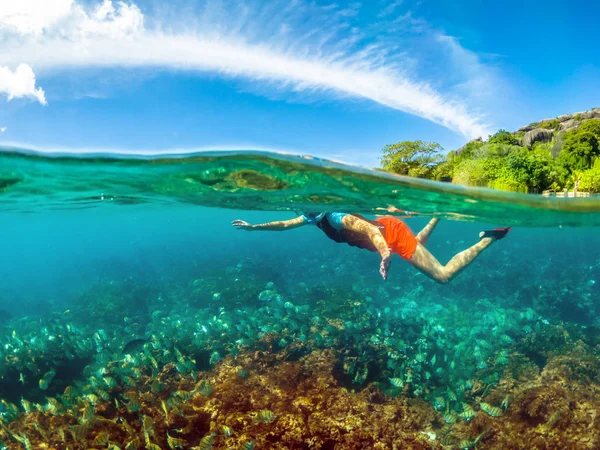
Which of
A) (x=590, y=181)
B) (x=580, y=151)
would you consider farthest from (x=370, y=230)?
(x=580, y=151)

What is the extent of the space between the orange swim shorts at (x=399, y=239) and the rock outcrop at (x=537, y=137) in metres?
21.8

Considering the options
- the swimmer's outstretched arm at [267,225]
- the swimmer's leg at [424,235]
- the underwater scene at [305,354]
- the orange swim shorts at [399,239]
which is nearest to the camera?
the underwater scene at [305,354]

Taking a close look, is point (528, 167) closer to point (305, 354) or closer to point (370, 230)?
point (370, 230)

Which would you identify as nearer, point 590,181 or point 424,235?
point 424,235

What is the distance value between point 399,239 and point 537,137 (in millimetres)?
23603

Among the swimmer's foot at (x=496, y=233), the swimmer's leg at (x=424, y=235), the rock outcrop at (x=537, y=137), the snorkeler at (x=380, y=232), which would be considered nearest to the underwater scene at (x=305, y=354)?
the swimmer's leg at (x=424, y=235)

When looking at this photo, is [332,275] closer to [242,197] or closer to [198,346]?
[242,197]

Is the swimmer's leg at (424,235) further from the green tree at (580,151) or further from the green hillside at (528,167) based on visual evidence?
the green tree at (580,151)

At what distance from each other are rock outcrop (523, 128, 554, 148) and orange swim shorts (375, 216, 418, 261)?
2177cm

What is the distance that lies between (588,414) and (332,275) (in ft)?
58.7

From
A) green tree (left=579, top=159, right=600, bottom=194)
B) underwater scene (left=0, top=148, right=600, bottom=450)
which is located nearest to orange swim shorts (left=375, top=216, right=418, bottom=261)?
underwater scene (left=0, top=148, right=600, bottom=450)

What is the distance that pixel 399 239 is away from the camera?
9.51m

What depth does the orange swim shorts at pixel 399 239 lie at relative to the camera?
9469 mm

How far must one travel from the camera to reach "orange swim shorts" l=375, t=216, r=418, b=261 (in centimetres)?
947
